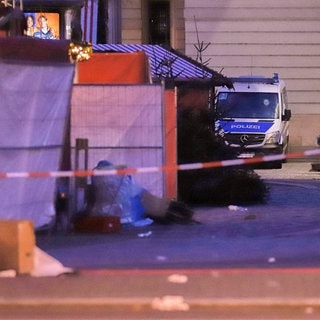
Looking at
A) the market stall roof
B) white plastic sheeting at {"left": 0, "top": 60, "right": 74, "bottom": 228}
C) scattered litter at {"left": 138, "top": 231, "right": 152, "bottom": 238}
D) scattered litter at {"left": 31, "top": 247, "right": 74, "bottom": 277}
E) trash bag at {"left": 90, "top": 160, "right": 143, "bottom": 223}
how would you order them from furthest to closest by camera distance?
the market stall roof, trash bag at {"left": 90, "top": 160, "right": 143, "bottom": 223}, scattered litter at {"left": 138, "top": 231, "right": 152, "bottom": 238}, white plastic sheeting at {"left": 0, "top": 60, "right": 74, "bottom": 228}, scattered litter at {"left": 31, "top": 247, "right": 74, "bottom": 277}

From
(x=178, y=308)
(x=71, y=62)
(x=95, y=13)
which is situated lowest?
(x=178, y=308)

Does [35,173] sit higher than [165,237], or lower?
higher

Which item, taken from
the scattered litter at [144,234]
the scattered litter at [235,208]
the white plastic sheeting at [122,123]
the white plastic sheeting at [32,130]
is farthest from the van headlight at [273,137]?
the white plastic sheeting at [32,130]

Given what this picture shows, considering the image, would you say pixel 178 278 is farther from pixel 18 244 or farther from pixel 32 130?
pixel 32 130

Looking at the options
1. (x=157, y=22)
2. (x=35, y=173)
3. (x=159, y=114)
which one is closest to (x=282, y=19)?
(x=157, y=22)

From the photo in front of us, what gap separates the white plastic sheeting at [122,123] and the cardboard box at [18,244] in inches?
204

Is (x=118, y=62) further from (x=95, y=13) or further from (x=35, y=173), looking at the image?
(x=95, y=13)

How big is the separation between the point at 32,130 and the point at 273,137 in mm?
18129

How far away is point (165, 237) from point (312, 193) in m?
7.60

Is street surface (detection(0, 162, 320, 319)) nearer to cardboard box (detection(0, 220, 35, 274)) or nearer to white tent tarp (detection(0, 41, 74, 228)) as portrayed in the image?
cardboard box (detection(0, 220, 35, 274))

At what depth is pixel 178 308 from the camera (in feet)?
31.6

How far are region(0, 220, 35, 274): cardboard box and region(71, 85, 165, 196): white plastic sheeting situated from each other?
5.19 m

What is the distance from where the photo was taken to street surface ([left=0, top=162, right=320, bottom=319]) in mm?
9648

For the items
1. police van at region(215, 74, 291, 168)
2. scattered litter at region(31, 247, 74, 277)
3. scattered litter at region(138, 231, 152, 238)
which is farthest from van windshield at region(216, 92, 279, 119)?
scattered litter at region(31, 247, 74, 277)
